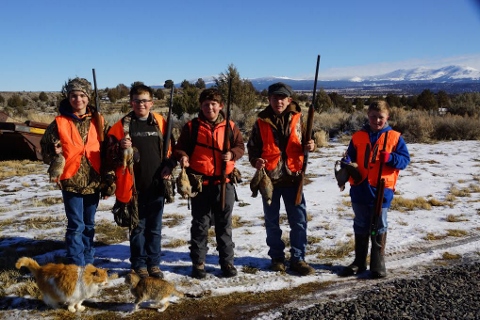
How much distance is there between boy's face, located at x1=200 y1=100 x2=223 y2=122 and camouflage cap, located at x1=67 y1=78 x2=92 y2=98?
1.26 metres

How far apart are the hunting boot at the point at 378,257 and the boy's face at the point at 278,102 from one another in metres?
1.91

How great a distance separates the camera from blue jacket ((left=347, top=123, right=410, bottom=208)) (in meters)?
4.69

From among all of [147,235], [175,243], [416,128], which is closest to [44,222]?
[175,243]

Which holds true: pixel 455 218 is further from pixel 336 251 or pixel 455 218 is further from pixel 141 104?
pixel 141 104

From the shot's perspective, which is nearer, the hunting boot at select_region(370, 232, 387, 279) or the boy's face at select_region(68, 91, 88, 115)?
the boy's face at select_region(68, 91, 88, 115)

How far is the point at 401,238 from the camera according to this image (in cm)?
620

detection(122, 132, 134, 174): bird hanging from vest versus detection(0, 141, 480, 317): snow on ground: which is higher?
detection(122, 132, 134, 174): bird hanging from vest

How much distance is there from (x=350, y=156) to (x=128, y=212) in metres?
2.75

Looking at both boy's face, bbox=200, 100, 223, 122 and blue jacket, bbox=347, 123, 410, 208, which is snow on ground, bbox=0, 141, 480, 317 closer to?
blue jacket, bbox=347, 123, 410, 208

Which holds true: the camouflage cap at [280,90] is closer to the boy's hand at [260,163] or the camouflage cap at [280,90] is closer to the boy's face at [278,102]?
the boy's face at [278,102]

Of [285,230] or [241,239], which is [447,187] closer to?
[285,230]

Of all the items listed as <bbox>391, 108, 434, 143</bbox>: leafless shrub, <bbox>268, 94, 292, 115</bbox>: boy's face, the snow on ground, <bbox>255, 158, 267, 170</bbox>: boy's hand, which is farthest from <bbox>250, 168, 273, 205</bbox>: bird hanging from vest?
<bbox>391, 108, 434, 143</bbox>: leafless shrub

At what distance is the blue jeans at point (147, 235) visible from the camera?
4668mm

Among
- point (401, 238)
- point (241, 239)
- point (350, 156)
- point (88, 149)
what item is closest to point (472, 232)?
point (401, 238)
